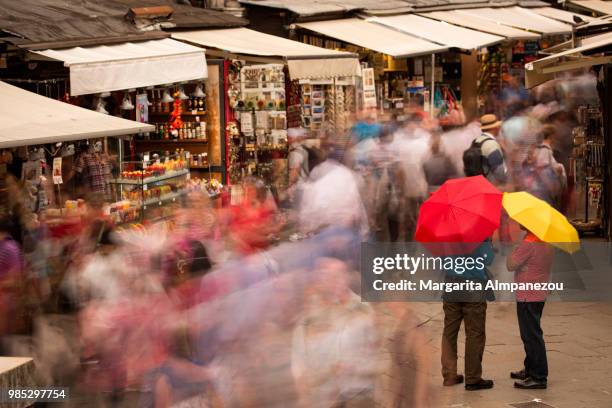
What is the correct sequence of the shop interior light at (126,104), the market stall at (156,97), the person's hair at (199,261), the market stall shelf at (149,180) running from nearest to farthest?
1. the person's hair at (199,261)
2. the market stall at (156,97)
3. the market stall shelf at (149,180)
4. the shop interior light at (126,104)

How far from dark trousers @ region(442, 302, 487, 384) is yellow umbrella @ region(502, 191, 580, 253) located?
779 mm

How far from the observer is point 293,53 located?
52.4ft

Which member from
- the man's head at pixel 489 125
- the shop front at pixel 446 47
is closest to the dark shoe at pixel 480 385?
the man's head at pixel 489 125

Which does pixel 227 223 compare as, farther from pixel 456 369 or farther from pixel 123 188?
pixel 123 188

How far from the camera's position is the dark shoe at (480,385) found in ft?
32.1

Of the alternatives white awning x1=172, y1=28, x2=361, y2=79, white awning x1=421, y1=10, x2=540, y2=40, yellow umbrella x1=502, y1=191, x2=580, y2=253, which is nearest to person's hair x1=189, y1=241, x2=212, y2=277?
yellow umbrella x1=502, y1=191, x2=580, y2=253

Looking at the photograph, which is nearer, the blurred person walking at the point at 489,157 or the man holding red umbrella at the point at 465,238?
the man holding red umbrella at the point at 465,238

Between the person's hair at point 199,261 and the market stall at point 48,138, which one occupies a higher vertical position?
the market stall at point 48,138

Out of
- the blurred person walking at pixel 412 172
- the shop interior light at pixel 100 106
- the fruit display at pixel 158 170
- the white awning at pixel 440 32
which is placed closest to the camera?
the fruit display at pixel 158 170

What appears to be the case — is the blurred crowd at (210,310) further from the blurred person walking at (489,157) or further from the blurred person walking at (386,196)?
the blurred person walking at (489,157)

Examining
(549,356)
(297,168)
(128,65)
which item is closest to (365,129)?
(297,168)

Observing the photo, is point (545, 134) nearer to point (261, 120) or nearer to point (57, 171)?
point (261, 120)

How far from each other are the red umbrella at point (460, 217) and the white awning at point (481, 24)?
12641 mm

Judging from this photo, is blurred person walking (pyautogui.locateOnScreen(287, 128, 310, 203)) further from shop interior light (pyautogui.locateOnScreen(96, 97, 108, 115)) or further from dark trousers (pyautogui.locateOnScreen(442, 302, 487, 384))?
dark trousers (pyautogui.locateOnScreen(442, 302, 487, 384))
